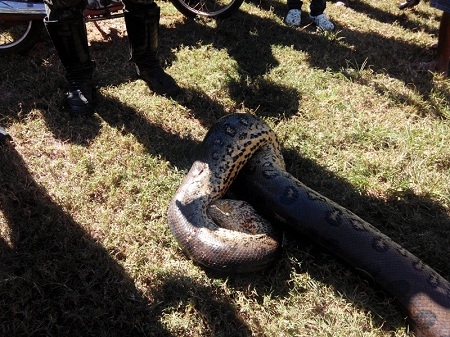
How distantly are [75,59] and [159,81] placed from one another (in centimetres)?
78

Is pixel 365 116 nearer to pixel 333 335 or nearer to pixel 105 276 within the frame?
pixel 333 335

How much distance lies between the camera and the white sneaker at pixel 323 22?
17.6 feet

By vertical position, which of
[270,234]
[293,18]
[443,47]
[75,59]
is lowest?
[270,234]

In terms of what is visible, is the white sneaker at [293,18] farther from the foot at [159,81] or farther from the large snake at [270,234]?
the large snake at [270,234]

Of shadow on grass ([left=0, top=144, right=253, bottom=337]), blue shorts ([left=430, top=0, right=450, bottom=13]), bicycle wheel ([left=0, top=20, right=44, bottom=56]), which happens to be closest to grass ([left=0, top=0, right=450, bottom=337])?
shadow on grass ([left=0, top=144, right=253, bottom=337])

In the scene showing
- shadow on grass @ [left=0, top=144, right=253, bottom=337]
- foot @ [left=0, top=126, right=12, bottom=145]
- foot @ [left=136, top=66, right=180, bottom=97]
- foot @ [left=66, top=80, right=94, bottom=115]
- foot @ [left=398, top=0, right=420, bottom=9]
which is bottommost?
shadow on grass @ [left=0, top=144, right=253, bottom=337]

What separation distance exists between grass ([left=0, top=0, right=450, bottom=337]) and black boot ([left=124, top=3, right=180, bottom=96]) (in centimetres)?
15

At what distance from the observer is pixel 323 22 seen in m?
5.39

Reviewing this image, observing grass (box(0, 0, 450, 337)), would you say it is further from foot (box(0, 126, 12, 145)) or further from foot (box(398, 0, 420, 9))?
foot (box(398, 0, 420, 9))

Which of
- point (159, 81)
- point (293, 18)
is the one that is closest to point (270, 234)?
point (159, 81)

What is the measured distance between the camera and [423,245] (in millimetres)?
3080

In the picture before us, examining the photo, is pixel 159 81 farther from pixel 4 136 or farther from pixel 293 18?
pixel 293 18

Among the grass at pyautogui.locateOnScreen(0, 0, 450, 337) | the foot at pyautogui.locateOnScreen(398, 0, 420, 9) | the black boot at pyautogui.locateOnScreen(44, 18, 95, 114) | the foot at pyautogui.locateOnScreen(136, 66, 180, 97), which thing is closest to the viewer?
the grass at pyautogui.locateOnScreen(0, 0, 450, 337)

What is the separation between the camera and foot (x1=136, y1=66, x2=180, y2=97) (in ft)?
13.6
